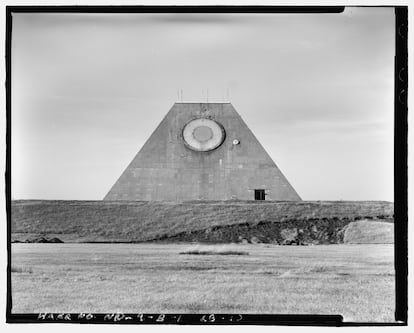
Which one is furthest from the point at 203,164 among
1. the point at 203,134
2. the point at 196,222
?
the point at 196,222

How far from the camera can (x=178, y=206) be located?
927 centimetres

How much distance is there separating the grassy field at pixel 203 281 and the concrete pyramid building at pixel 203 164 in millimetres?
1356

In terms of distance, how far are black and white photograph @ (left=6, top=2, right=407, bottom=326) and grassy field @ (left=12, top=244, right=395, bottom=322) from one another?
0.05ft

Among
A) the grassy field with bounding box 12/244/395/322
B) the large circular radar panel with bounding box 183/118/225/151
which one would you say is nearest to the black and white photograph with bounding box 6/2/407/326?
the grassy field with bounding box 12/244/395/322

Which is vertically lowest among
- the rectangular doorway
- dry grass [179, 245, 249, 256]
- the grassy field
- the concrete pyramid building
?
the grassy field

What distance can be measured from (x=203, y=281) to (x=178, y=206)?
182 centimetres

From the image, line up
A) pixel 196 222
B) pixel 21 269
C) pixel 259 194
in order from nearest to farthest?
pixel 21 269, pixel 196 222, pixel 259 194

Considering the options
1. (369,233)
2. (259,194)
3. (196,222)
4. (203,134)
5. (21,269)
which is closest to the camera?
(21,269)

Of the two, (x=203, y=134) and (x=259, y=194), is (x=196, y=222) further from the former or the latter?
(x=203, y=134)

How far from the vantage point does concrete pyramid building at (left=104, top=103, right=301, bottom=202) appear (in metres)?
9.41

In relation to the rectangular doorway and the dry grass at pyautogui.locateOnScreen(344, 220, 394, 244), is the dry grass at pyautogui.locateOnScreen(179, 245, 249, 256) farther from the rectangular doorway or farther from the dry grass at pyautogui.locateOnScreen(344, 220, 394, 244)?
the rectangular doorway

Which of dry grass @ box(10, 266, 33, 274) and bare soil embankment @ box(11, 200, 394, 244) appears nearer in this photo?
dry grass @ box(10, 266, 33, 274)

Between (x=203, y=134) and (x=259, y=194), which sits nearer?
(x=259, y=194)

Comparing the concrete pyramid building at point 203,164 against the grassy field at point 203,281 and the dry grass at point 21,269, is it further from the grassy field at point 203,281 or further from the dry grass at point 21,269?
the dry grass at point 21,269
